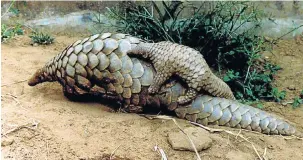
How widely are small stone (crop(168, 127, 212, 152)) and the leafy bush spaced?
1069 millimetres

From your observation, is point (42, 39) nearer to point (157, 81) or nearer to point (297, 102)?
point (157, 81)

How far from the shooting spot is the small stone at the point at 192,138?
9.00 feet

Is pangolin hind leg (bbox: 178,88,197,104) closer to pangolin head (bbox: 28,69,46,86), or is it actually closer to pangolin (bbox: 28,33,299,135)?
pangolin (bbox: 28,33,299,135)

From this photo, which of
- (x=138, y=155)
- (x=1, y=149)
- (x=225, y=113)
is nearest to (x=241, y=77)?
(x=225, y=113)

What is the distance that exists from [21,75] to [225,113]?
1507 mm

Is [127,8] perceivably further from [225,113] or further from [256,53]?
[225,113]

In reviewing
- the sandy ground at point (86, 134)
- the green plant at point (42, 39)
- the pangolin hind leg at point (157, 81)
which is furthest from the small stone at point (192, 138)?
the green plant at point (42, 39)

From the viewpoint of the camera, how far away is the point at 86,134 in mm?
2828

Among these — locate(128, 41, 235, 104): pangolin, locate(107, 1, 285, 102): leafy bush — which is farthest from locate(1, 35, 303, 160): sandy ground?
locate(107, 1, 285, 102): leafy bush

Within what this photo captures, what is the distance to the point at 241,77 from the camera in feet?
13.1

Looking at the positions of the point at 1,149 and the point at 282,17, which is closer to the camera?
the point at 1,149

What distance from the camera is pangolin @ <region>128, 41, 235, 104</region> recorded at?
304cm

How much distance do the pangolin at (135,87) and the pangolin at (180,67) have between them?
45 millimetres

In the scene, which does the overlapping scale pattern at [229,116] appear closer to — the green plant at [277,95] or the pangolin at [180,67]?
the pangolin at [180,67]
